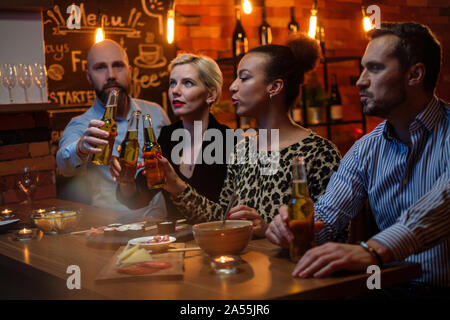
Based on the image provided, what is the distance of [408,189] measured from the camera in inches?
72.5

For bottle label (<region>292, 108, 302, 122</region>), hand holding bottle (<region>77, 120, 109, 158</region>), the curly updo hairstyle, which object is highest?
the curly updo hairstyle

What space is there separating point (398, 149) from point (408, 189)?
146 mm

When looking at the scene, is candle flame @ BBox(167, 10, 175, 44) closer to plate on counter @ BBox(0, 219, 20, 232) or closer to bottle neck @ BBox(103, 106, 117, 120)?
bottle neck @ BBox(103, 106, 117, 120)

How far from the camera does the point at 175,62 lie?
3172 mm

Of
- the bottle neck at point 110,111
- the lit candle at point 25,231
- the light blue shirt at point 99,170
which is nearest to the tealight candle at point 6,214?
the lit candle at point 25,231

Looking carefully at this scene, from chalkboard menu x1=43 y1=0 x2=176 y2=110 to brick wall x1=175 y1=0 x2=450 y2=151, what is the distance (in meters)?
0.24

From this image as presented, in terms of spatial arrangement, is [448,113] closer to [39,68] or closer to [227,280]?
[227,280]

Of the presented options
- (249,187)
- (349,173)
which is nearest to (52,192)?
(249,187)

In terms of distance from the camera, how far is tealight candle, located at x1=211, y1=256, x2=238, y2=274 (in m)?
1.49

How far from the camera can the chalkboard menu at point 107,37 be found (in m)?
4.23

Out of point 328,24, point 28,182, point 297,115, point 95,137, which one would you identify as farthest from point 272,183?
point 328,24

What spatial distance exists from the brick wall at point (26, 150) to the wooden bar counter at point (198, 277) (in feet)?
4.79

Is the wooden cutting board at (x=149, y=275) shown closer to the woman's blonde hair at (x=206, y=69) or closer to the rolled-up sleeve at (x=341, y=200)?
the rolled-up sleeve at (x=341, y=200)

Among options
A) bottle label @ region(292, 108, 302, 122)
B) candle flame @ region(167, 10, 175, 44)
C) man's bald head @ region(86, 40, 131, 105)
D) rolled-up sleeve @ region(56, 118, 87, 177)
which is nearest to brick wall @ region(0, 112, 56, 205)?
rolled-up sleeve @ region(56, 118, 87, 177)
